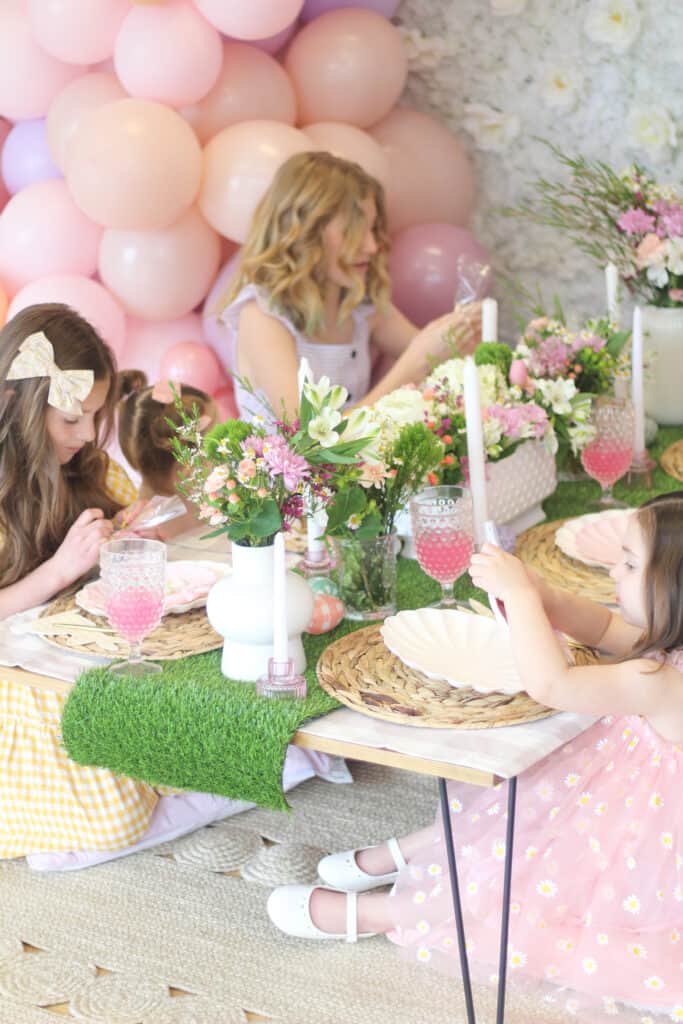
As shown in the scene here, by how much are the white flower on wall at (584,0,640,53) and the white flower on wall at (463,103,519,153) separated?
14.4 inches

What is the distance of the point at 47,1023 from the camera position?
2014mm

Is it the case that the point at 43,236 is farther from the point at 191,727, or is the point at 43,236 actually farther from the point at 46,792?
the point at 191,727

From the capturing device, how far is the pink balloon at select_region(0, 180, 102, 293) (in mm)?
3766

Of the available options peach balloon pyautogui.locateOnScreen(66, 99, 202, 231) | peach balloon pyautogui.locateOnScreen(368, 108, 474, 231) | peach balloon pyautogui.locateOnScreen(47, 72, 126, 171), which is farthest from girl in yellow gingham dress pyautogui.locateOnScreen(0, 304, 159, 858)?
peach balloon pyautogui.locateOnScreen(368, 108, 474, 231)

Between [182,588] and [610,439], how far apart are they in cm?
85

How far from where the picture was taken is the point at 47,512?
2.35 meters

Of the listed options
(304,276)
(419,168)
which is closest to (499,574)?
(304,276)

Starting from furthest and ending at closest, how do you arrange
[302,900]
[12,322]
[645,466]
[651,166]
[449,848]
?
[651,166], [645,466], [12,322], [302,900], [449,848]

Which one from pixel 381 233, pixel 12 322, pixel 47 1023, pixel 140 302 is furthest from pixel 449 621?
pixel 140 302

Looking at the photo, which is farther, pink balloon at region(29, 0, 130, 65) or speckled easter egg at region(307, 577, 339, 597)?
pink balloon at region(29, 0, 130, 65)

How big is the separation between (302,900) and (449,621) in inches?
22.9

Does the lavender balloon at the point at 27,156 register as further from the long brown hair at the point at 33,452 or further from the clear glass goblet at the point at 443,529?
the clear glass goblet at the point at 443,529

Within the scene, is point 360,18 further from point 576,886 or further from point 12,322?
point 576,886

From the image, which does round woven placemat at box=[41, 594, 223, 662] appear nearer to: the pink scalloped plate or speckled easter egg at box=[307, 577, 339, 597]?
speckled easter egg at box=[307, 577, 339, 597]
